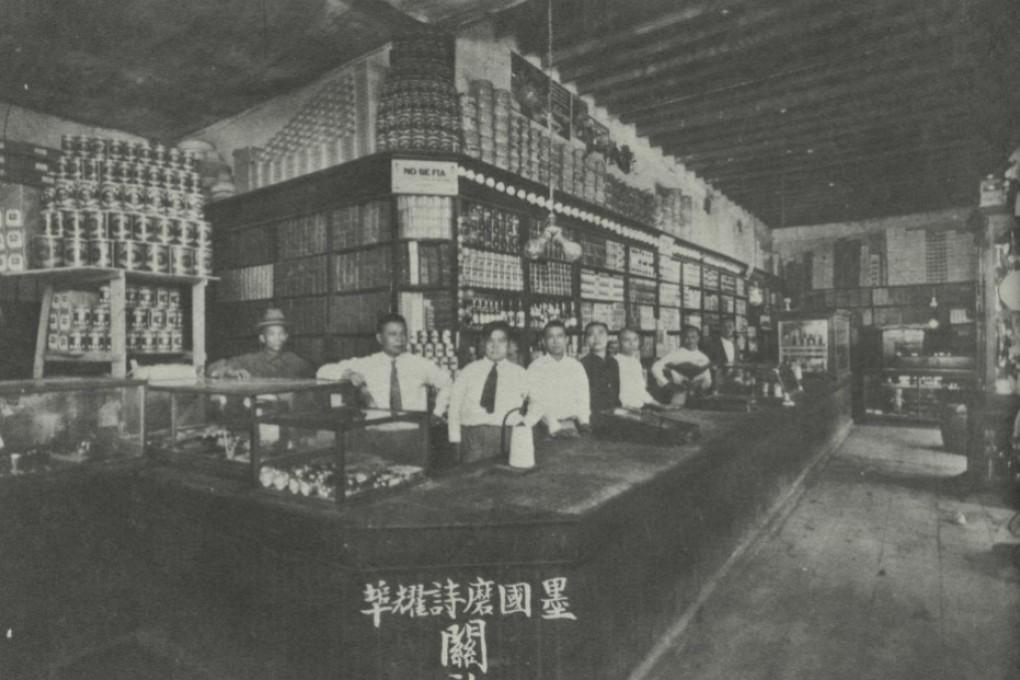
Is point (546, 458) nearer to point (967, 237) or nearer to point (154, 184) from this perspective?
point (154, 184)

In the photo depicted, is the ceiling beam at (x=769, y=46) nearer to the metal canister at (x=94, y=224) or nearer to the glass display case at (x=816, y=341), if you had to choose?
the metal canister at (x=94, y=224)

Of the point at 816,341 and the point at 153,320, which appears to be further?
the point at 816,341

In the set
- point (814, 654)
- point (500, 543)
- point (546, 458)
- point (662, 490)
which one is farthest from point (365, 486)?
point (814, 654)

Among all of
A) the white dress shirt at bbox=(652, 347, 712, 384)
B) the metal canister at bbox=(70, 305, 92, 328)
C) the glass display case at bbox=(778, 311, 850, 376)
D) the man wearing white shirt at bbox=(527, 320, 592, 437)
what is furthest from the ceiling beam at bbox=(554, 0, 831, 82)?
the glass display case at bbox=(778, 311, 850, 376)

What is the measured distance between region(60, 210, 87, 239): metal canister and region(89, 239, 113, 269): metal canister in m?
0.10

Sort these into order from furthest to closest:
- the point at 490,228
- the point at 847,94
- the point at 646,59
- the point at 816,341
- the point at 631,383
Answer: the point at 816,341 → the point at 847,94 → the point at 646,59 → the point at 631,383 → the point at 490,228

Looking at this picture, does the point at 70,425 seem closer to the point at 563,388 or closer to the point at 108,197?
the point at 108,197

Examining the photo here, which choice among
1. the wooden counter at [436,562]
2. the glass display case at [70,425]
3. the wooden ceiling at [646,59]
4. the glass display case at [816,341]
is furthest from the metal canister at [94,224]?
the glass display case at [816,341]

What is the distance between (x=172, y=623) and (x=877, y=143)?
323 inches

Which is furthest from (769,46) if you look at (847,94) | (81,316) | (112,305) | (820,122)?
(81,316)

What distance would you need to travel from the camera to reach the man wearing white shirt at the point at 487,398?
3.86 meters

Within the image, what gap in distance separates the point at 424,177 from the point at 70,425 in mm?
2627

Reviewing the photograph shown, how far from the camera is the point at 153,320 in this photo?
14.9 feet

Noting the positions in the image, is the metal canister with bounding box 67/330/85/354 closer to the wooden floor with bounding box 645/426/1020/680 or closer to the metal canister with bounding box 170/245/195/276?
the metal canister with bounding box 170/245/195/276
